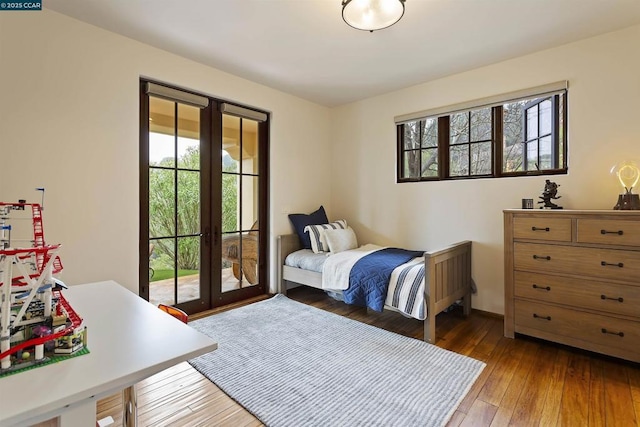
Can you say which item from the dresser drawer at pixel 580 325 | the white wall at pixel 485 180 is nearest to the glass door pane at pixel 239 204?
the white wall at pixel 485 180

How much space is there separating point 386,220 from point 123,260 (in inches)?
112

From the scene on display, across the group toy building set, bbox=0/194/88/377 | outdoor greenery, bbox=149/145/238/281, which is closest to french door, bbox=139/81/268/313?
outdoor greenery, bbox=149/145/238/281

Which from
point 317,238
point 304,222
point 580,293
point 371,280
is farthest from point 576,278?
point 304,222

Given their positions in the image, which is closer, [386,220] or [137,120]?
[137,120]

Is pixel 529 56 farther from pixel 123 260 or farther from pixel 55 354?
pixel 123 260

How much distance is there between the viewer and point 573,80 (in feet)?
8.54

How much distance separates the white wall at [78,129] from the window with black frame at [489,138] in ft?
8.34

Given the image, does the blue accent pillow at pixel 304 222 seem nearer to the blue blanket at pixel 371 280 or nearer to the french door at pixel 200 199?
the french door at pixel 200 199

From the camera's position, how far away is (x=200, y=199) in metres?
3.12

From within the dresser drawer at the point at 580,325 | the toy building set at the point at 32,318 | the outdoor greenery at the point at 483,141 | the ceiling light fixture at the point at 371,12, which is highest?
the ceiling light fixture at the point at 371,12

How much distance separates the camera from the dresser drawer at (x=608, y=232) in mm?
2049

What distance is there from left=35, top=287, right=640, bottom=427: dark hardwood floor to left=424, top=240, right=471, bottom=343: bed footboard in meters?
0.29

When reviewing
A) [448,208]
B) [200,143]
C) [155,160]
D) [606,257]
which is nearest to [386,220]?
[448,208]

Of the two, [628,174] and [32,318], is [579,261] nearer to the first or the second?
[628,174]
